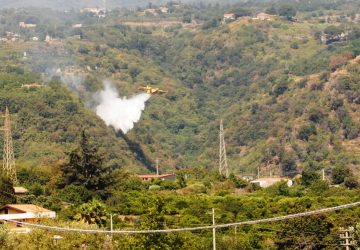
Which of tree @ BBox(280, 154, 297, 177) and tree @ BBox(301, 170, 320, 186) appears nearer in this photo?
tree @ BBox(301, 170, 320, 186)

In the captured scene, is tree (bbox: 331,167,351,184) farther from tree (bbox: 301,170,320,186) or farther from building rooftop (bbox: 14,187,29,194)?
building rooftop (bbox: 14,187,29,194)

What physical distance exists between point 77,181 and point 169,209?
39.5 ft

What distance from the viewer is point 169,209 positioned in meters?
104

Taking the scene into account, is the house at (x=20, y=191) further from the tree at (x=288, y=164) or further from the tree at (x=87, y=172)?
the tree at (x=288, y=164)

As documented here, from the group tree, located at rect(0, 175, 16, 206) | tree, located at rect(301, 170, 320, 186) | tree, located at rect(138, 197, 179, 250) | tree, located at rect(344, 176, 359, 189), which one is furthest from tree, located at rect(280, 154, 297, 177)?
tree, located at rect(138, 197, 179, 250)

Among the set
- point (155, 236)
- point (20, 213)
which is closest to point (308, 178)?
point (20, 213)

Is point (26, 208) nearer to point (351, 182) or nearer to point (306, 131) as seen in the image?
point (351, 182)

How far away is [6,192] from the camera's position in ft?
328

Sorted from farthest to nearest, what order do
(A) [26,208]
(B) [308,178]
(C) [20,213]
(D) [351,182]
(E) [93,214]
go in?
(B) [308,178] < (D) [351,182] < (A) [26,208] < (C) [20,213] < (E) [93,214]

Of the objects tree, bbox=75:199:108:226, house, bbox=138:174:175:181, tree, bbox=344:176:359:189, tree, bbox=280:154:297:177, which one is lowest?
tree, bbox=75:199:108:226

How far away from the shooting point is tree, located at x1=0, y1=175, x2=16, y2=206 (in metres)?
99.0

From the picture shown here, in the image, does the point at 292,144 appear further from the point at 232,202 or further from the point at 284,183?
the point at 232,202

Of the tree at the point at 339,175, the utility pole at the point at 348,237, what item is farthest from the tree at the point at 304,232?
the tree at the point at 339,175

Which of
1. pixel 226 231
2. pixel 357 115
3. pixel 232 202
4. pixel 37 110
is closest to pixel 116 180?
pixel 232 202
